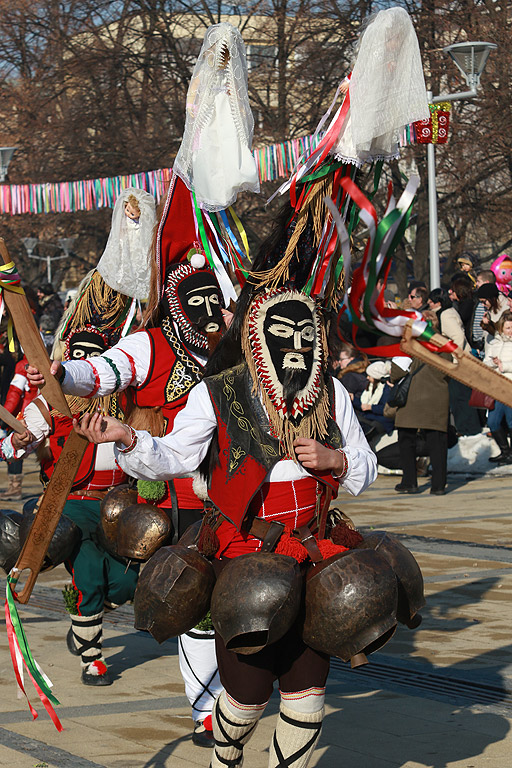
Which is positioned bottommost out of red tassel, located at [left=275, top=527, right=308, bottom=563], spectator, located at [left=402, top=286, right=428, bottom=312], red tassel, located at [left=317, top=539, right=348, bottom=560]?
spectator, located at [left=402, top=286, right=428, bottom=312]

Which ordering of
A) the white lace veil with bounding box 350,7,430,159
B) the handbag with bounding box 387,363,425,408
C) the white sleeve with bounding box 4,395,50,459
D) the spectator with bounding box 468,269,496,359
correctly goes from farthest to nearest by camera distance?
the spectator with bounding box 468,269,496,359 → the handbag with bounding box 387,363,425,408 → the white sleeve with bounding box 4,395,50,459 → the white lace veil with bounding box 350,7,430,159

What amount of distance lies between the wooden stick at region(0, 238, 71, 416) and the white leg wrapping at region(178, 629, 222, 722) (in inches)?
56.8

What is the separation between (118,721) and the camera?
5.33 meters

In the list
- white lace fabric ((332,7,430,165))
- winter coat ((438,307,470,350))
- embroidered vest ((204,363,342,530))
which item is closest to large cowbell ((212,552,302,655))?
embroidered vest ((204,363,342,530))

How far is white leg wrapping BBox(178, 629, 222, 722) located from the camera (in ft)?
16.8

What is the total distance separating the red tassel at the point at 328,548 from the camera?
3996mm

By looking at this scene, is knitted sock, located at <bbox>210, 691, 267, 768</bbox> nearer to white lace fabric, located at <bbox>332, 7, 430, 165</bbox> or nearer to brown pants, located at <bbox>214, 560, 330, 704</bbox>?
brown pants, located at <bbox>214, 560, 330, 704</bbox>

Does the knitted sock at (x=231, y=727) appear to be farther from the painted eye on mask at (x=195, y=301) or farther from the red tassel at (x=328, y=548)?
the painted eye on mask at (x=195, y=301)

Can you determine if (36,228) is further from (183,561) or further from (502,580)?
(183,561)

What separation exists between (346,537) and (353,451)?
0.31 metres

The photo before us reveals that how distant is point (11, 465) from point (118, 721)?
27.3 feet

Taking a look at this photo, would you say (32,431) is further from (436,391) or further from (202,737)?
(436,391)

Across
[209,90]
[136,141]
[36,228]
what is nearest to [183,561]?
[209,90]

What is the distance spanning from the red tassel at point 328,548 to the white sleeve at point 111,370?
121 cm
